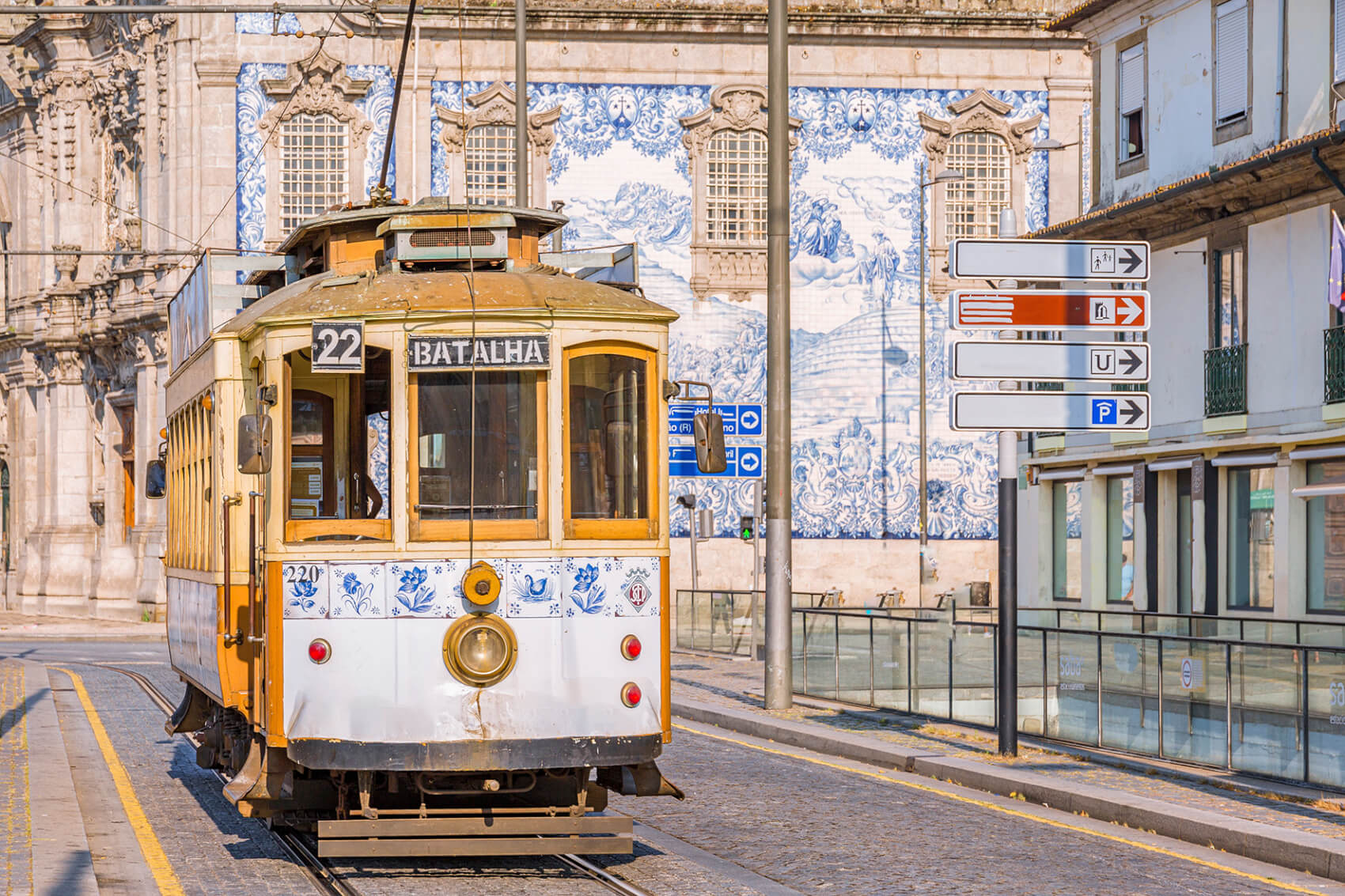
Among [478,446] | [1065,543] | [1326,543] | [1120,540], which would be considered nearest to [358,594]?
[478,446]

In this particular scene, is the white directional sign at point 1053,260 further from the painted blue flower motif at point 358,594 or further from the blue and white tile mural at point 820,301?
the blue and white tile mural at point 820,301

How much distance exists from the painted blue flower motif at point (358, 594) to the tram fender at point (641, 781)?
155 centimetres

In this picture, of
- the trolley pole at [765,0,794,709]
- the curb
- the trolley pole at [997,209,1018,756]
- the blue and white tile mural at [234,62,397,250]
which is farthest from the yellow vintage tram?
the blue and white tile mural at [234,62,397,250]

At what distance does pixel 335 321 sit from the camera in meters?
11.0

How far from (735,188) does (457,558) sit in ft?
117

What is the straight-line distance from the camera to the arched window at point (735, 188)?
4566 cm

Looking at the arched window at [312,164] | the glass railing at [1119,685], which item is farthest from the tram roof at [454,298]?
the arched window at [312,164]

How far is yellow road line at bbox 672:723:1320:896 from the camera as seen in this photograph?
11203mm

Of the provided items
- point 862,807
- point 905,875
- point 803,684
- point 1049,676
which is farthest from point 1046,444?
point 905,875

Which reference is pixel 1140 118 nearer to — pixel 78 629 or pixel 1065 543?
pixel 1065 543

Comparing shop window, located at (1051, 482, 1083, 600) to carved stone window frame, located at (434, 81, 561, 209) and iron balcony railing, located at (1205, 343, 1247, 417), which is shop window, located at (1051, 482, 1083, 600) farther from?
carved stone window frame, located at (434, 81, 561, 209)

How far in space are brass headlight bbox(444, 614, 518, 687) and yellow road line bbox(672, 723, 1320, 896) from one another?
13.5 feet

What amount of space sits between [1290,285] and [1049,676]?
13.2 meters

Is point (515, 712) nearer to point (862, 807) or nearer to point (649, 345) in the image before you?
point (649, 345)
